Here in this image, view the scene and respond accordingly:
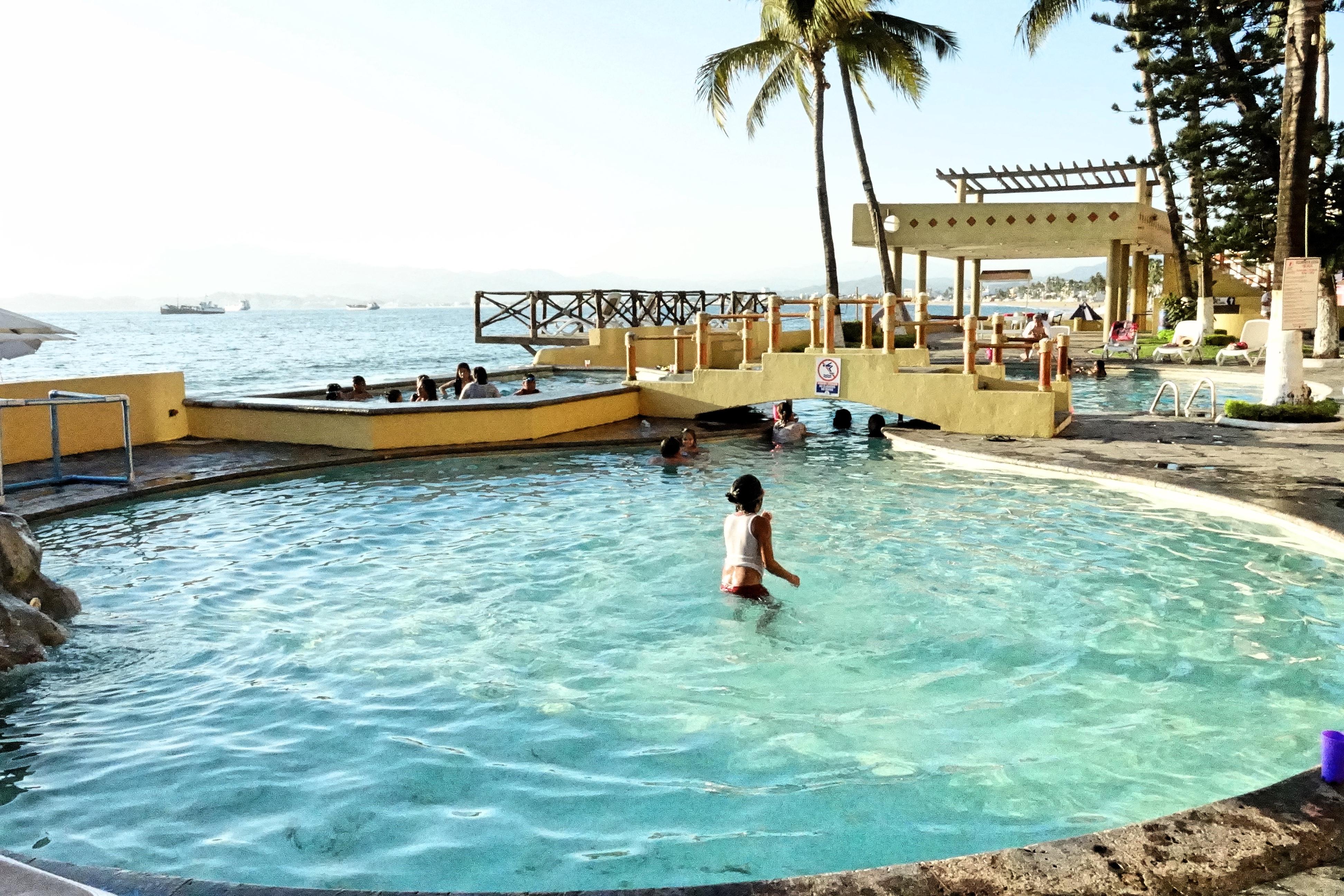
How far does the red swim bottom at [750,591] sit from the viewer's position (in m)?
7.30

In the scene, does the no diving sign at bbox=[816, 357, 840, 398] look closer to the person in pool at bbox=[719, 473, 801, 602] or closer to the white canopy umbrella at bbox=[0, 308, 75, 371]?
the person in pool at bbox=[719, 473, 801, 602]

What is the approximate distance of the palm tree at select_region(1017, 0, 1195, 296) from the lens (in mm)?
28375

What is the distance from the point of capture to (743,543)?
723 centimetres

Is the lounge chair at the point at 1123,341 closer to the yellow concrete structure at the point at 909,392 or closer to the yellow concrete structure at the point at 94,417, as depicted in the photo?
the yellow concrete structure at the point at 909,392

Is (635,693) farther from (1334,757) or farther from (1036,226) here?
(1036,226)

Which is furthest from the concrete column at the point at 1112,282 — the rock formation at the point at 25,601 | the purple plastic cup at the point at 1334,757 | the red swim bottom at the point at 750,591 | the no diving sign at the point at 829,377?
the rock formation at the point at 25,601

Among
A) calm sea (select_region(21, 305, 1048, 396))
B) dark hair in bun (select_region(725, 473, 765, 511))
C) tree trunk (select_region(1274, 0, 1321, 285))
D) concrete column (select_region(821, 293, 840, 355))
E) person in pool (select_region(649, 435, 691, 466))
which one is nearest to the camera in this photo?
dark hair in bun (select_region(725, 473, 765, 511))

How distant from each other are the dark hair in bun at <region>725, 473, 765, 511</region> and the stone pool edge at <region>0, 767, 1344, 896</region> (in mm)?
3780

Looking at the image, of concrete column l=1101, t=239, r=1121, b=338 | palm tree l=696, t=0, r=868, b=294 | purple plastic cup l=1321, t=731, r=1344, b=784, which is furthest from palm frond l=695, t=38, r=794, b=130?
purple plastic cup l=1321, t=731, r=1344, b=784

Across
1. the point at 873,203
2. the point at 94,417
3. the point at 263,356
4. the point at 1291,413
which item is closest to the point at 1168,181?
the point at 873,203

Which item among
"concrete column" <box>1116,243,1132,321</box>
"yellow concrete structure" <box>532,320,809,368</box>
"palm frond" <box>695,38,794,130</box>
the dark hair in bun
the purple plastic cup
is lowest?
the purple plastic cup

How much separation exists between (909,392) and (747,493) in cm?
886

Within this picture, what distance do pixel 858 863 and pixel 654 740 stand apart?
4.96ft

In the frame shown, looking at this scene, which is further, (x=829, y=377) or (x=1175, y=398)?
(x=1175, y=398)
